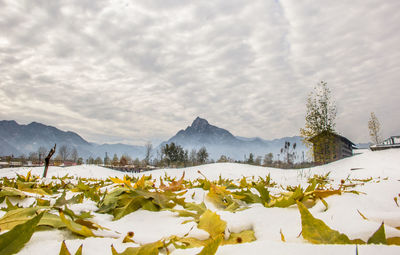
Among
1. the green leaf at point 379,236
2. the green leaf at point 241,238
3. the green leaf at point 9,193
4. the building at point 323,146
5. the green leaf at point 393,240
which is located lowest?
the green leaf at point 241,238

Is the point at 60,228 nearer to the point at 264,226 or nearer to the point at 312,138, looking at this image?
the point at 264,226

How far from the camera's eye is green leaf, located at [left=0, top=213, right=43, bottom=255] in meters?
0.45

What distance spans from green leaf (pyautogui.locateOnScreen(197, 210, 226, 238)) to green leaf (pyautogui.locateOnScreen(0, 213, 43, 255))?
1.52ft

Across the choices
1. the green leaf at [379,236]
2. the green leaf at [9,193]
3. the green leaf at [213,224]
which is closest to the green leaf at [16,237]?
the green leaf at [213,224]

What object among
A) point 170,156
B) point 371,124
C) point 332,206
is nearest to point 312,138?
point 332,206

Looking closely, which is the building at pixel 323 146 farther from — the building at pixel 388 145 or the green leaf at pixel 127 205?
the green leaf at pixel 127 205

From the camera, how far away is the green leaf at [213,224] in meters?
0.70

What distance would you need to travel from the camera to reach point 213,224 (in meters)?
0.72

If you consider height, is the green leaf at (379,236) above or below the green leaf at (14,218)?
above

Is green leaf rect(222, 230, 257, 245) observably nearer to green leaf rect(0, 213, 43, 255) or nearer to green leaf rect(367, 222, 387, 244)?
green leaf rect(367, 222, 387, 244)

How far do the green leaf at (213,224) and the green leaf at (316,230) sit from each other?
0.25 m

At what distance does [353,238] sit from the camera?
0.57m

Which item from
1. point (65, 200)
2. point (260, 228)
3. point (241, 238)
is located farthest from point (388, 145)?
point (65, 200)

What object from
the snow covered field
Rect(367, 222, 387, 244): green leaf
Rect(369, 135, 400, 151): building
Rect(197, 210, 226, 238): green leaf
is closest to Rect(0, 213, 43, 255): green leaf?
the snow covered field
